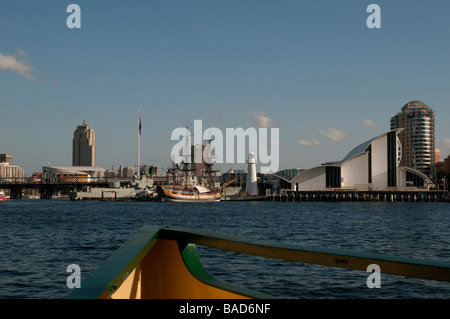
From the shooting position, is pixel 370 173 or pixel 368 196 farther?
pixel 368 196

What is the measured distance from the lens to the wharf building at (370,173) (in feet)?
443

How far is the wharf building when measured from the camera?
135m

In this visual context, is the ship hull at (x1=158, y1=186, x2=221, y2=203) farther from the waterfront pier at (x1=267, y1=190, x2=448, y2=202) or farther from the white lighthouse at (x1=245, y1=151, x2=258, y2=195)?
the waterfront pier at (x1=267, y1=190, x2=448, y2=202)

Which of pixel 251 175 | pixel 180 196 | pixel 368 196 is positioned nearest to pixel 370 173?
pixel 368 196

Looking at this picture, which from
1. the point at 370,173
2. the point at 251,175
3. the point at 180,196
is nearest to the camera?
the point at 180,196

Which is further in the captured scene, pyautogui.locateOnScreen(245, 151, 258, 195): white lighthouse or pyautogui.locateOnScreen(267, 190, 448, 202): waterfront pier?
pyautogui.locateOnScreen(245, 151, 258, 195): white lighthouse

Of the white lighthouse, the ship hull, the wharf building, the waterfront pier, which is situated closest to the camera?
the ship hull

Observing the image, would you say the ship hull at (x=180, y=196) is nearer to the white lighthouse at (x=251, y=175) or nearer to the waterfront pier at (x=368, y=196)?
the white lighthouse at (x=251, y=175)

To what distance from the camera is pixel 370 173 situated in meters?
139

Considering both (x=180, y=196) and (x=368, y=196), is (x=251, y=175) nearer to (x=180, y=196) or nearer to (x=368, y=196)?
(x=180, y=196)

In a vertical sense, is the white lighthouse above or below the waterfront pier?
above

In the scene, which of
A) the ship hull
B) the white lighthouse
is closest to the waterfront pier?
the white lighthouse

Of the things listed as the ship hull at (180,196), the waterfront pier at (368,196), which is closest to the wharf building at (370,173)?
the waterfront pier at (368,196)

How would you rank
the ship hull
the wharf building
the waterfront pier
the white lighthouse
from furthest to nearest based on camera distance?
the white lighthouse
the waterfront pier
the wharf building
the ship hull
